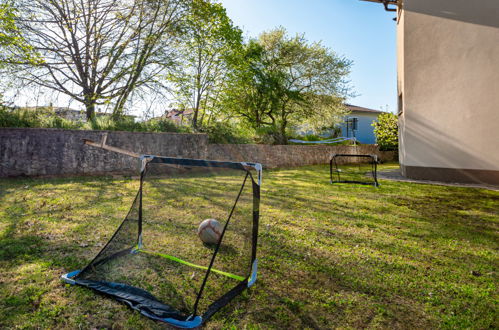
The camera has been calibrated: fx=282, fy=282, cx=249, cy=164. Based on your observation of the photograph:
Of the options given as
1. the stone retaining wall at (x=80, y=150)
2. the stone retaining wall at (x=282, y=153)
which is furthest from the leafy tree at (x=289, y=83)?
the stone retaining wall at (x=80, y=150)

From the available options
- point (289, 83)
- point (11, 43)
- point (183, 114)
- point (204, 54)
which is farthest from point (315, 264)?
point (289, 83)

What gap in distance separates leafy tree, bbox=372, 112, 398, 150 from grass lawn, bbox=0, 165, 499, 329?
1336cm

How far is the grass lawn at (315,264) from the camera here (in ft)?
6.40

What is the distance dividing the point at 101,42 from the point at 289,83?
1340cm

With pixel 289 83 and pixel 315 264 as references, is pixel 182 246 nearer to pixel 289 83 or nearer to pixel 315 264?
pixel 315 264

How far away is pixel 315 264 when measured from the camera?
2807 mm

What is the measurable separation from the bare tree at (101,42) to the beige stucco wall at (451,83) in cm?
885

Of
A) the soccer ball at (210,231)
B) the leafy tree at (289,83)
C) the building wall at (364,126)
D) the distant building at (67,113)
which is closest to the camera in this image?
the soccer ball at (210,231)

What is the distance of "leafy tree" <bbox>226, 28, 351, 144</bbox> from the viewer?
1889 cm

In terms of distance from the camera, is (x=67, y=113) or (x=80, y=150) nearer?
(x=80, y=150)

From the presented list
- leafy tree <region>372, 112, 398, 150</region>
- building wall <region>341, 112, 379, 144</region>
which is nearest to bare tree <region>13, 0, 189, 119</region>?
leafy tree <region>372, 112, 398, 150</region>

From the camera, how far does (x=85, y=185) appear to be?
21.9ft

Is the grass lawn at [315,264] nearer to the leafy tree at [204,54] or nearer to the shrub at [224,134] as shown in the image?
the shrub at [224,134]

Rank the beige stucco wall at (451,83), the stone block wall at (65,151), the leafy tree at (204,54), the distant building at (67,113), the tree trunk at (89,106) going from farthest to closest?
the leafy tree at (204,54), the tree trunk at (89,106), the distant building at (67,113), the beige stucco wall at (451,83), the stone block wall at (65,151)
